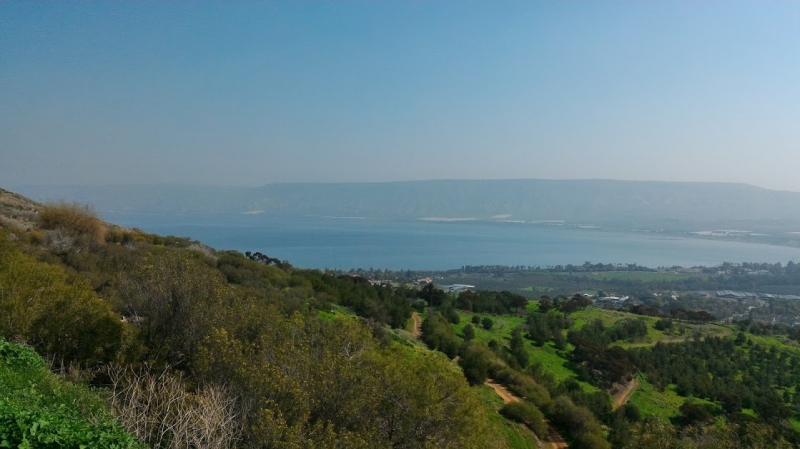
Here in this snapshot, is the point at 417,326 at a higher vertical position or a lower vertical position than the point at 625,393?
higher

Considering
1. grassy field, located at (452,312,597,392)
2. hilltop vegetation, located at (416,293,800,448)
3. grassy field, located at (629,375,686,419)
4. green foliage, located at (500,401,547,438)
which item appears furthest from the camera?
grassy field, located at (452,312,597,392)

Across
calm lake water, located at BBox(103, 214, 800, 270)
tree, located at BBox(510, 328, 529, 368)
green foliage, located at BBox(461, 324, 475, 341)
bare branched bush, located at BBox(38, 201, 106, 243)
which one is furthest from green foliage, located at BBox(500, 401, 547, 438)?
Result: calm lake water, located at BBox(103, 214, 800, 270)

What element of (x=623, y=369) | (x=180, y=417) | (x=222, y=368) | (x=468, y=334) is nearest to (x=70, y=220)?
(x=222, y=368)

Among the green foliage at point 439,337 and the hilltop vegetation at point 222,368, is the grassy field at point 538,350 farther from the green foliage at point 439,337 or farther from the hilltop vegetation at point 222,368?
the hilltop vegetation at point 222,368

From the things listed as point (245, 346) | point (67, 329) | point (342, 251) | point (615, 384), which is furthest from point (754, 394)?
point (342, 251)

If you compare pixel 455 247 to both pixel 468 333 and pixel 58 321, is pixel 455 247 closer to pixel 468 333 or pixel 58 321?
pixel 468 333

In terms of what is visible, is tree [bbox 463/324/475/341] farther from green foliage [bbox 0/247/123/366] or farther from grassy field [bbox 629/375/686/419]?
green foliage [bbox 0/247/123/366]

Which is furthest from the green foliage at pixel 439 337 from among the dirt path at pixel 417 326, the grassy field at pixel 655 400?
the grassy field at pixel 655 400
